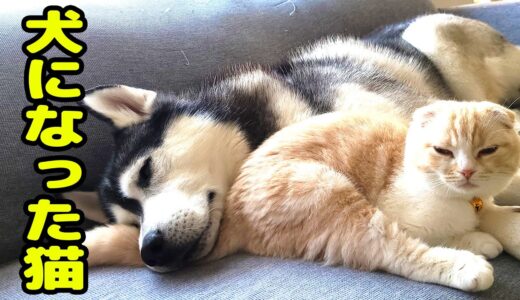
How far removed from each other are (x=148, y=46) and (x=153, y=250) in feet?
2.49

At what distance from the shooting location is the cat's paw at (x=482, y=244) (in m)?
0.94

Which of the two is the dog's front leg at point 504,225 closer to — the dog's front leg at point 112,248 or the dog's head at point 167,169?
the dog's head at point 167,169

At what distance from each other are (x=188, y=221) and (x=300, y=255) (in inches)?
10.9

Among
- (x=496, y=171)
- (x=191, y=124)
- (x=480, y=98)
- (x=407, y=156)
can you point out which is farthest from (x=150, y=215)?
(x=480, y=98)

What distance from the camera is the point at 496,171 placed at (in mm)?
960

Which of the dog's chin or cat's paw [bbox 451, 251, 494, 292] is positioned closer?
cat's paw [bbox 451, 251, 494, 292]

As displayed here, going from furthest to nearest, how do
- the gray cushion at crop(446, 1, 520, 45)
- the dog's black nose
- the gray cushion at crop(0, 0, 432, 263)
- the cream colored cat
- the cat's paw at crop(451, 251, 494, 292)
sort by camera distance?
the gray cushion at crop(446, 1, 520, 45)
the gray cushion at crop(0, 0, 432, 263)
the dog's black nose
the cream colored cat
the cat's paw at crop(451, 251, 494, 292)

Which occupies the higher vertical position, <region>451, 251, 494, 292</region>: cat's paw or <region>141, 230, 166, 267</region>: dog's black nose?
<region>451, 251, 494, 292</region>: cat's paw

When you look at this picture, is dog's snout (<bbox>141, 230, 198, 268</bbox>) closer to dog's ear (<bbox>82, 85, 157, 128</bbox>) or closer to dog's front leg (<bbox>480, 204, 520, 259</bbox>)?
dog's ear (<bbox>82, 85, 157, 128</bbox>)

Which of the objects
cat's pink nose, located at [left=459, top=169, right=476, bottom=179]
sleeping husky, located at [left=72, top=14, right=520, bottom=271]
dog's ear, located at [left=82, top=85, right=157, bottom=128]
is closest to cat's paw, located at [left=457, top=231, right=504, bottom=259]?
cat's pink nose, located at [left=459, top=169, right=476, bottom=179]

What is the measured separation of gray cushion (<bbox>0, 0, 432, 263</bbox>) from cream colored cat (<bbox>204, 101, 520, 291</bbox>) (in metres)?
0.56

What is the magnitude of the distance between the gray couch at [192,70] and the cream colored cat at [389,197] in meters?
0.04

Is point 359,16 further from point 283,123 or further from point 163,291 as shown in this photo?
point 163,291

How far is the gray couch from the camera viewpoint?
903mm
